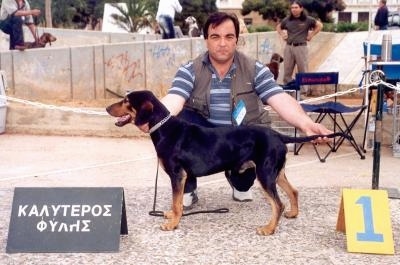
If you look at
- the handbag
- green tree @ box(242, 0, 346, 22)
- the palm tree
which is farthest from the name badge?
green tree @ box(242, 0, 346, 22)

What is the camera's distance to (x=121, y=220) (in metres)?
4.18

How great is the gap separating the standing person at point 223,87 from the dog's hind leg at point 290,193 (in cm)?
42

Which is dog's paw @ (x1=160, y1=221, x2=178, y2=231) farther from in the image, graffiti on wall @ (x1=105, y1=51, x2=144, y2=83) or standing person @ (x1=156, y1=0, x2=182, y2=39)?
standing person @ (x1=156, y1=0, x2=182, y2=39)

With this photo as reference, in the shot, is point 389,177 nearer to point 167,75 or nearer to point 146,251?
point 146,251

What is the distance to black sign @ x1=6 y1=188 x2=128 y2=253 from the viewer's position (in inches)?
155

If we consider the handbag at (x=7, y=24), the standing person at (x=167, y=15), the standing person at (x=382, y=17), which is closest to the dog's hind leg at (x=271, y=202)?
the handbag at (x=7, y=24)

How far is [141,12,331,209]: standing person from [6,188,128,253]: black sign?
0.94 metres

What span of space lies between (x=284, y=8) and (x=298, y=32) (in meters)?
38.9

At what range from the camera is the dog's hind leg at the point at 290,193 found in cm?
452

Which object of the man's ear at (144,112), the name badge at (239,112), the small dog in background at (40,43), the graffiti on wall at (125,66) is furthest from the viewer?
the small dog in background at (40,43)

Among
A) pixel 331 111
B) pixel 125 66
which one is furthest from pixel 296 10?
pixel 331 111

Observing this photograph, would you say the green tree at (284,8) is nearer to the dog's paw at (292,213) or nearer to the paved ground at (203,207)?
→ the paved ground at (203,207)

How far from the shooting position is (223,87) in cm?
474

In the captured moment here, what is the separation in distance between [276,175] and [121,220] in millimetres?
1108
